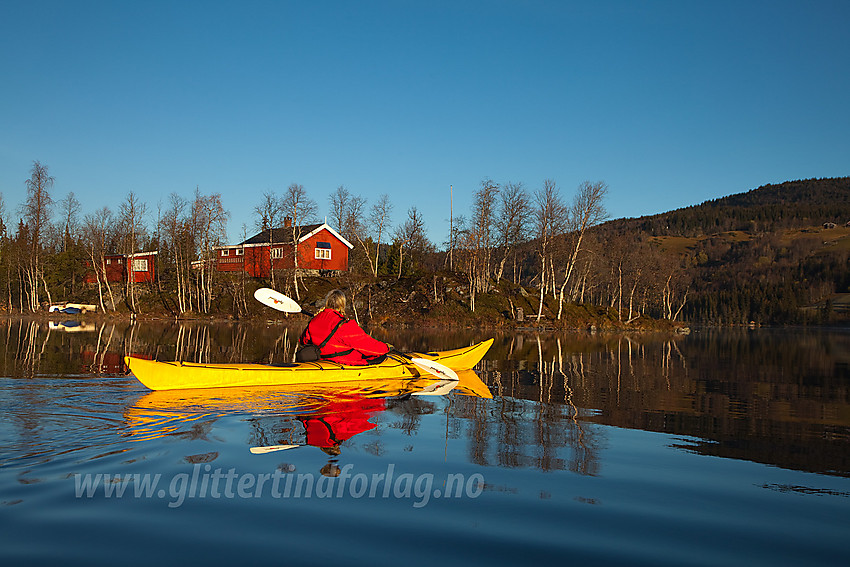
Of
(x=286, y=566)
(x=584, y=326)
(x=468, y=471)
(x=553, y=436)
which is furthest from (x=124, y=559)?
(x=584, y=326)

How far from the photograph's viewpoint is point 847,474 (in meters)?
6.16

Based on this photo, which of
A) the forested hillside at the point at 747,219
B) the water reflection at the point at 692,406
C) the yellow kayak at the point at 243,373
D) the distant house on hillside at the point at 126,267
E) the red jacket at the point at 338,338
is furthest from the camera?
the forested hillside at the point at 747,219

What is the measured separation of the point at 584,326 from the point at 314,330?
1443 inches

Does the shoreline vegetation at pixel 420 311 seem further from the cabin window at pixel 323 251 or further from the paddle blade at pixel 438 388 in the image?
the paddle blade at pixel 438 388

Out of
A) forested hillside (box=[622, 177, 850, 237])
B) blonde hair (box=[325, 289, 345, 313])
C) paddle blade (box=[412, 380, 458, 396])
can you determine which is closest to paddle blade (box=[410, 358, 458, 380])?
paddle blade (box=[412, 380, 458, 396])

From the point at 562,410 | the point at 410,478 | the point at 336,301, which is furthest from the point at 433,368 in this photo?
the point at 410,478

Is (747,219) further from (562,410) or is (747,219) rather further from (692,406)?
(562,410)

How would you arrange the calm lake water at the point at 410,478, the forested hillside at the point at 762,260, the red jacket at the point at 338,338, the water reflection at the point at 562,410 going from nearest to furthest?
the calm lake water at the point at 410,478 → the water reflection at the point at 562,410 → the red jacket at the point at 338,338 → the forested hillside at the point at 762,260

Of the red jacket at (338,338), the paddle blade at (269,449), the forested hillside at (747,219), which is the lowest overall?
the paddle blade at (269,449)

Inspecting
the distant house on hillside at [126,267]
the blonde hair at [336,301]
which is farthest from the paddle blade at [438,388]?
the distant house on hillside at [126,267]

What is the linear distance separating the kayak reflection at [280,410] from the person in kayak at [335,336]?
59 centimetres

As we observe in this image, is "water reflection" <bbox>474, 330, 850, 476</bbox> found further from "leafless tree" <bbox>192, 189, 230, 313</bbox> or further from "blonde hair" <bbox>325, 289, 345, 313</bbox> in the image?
"leafless tree" <bbox>192, 189, 230, 313</bbox>

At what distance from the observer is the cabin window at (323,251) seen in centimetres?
5134

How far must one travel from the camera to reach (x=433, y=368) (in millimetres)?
12438
